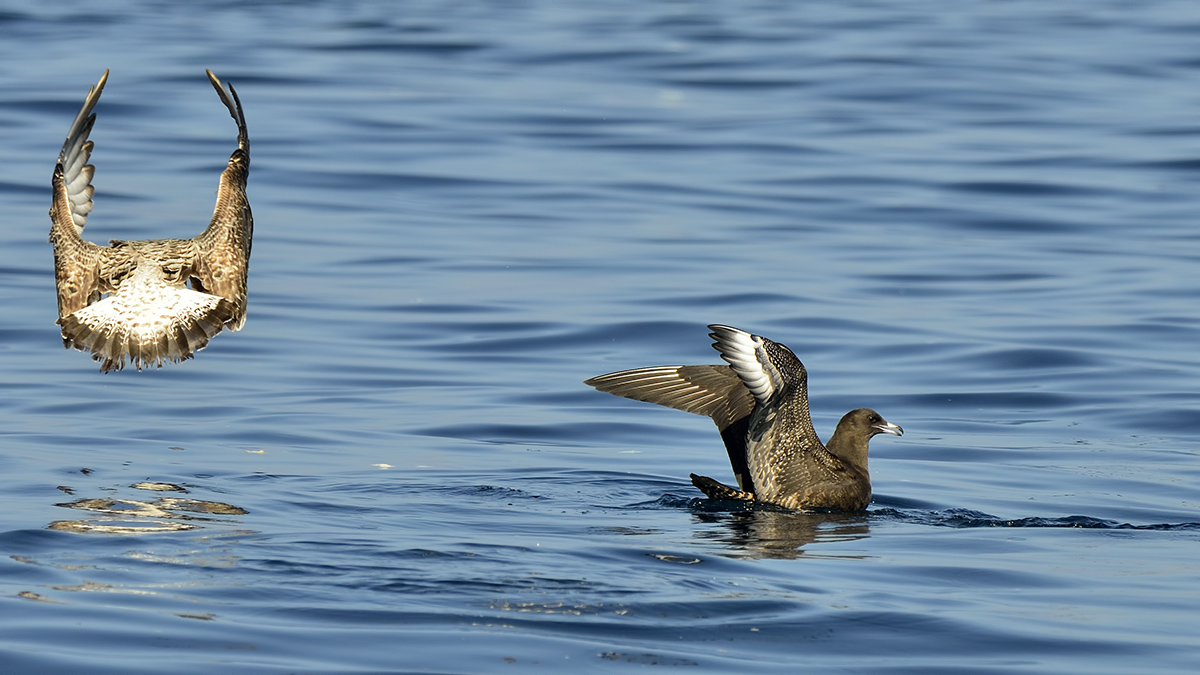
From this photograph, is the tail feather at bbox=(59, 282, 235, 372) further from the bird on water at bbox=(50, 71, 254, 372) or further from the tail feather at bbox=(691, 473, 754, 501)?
the tail feather at bbox=(691, 473, 754, 501)

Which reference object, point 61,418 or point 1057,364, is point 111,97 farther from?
point 1057,364

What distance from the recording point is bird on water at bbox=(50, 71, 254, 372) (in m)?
8.36

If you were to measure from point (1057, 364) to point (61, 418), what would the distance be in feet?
21.1

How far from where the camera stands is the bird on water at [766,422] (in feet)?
26.7

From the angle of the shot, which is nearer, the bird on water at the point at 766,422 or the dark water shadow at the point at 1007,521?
the bird on water at the point at 766,422

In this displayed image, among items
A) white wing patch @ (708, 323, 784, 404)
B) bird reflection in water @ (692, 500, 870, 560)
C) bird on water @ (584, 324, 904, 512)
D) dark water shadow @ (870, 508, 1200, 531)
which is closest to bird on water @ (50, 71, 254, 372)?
bird on water @ (584, 324, 904, 512)

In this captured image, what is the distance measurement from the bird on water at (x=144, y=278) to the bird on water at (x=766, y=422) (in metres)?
1.85

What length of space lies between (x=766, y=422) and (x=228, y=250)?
9.10 feet

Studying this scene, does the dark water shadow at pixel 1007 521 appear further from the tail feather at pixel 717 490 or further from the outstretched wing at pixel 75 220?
the outstretched wing at pixel 75 220

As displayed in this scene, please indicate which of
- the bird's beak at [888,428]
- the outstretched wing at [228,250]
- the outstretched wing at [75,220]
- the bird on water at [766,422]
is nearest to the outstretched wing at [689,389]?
the bird on water at [766,422]

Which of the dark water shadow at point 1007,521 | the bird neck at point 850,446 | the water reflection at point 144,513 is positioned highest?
the bird neck at point 850,446

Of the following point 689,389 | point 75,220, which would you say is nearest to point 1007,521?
point 689,389

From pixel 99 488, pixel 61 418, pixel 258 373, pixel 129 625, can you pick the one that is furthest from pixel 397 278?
pixel 129 625

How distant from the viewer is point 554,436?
410 inches
